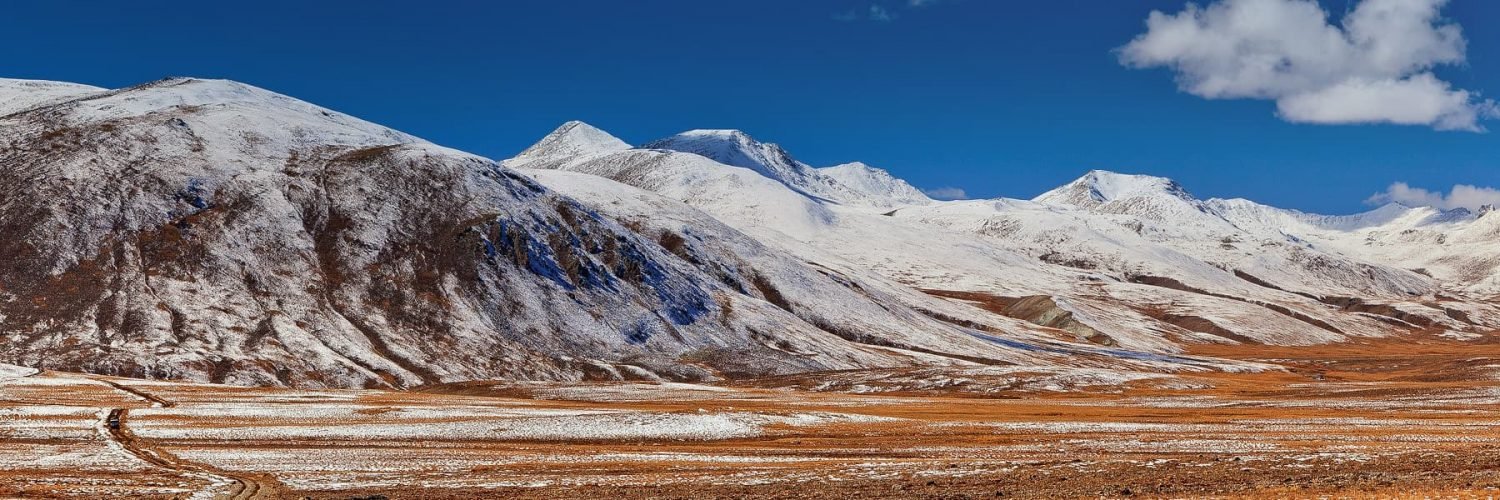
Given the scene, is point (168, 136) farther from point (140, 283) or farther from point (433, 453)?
point (433, 453)

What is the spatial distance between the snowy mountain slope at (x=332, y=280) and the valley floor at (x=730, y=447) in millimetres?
→ 33088

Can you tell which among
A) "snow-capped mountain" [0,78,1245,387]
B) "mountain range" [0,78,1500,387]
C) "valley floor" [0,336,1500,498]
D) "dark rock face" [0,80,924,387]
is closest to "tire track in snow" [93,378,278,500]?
"valley floor" [0,336,1500,498]

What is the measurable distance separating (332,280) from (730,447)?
111434 millimetres

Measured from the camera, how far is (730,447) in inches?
2279

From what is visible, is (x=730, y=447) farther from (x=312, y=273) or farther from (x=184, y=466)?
(x=312, y=273)

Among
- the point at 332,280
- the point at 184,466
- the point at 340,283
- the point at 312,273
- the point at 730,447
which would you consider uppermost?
the point at 312,273

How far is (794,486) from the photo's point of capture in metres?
42.1

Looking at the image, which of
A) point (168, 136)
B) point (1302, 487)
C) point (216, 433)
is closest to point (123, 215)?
point (168, 136)

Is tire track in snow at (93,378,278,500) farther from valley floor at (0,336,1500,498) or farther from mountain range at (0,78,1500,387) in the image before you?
mountain range at (0,78,1500,387)

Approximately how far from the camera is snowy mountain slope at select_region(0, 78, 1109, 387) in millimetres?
128500

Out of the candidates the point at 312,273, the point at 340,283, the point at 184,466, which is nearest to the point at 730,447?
the point at 184,466

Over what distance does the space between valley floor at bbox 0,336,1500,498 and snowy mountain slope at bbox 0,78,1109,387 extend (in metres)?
33.1

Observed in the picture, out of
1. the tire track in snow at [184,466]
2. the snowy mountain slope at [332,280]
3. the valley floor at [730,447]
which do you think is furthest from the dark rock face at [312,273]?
the tire track in snow at [184,466]

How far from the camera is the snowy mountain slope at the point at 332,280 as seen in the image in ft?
422
